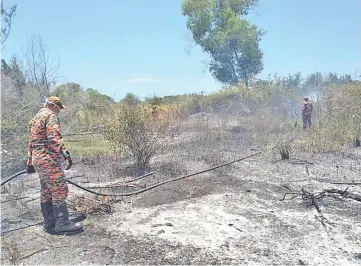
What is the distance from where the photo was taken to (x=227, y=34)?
82.8 ft

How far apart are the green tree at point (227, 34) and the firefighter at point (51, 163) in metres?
21.7

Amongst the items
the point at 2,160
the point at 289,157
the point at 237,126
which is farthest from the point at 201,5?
the point at 2,160

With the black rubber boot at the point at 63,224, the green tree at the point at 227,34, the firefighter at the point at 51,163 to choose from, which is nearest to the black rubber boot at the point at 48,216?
the firefighter at the point at 51,163

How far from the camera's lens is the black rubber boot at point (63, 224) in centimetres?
464

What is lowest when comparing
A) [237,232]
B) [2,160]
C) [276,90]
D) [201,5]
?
[237,232]

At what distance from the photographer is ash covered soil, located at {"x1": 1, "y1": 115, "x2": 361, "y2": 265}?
3916 mm

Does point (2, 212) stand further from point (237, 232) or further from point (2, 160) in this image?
point (237, 232)

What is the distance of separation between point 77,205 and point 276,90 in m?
15.5

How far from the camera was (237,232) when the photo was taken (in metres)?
4.49

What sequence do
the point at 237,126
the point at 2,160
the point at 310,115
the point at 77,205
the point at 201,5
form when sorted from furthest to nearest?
1. the point at 201,5
2. the point at 237,126
3. the point at 310,115
4. the point at 2,160
5. the point at 77,205

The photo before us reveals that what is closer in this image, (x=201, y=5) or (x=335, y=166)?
(x=335, y=166)

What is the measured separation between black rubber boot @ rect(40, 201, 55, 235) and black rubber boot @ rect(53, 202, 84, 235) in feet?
0.37

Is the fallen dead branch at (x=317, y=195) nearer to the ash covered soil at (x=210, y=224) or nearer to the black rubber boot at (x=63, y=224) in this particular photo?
the ash covered soil at (x=210, y=224)

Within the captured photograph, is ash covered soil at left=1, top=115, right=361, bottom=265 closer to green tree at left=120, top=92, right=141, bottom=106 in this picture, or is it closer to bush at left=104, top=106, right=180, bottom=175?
bush at left=104, top=106, right=180, bottom=175
